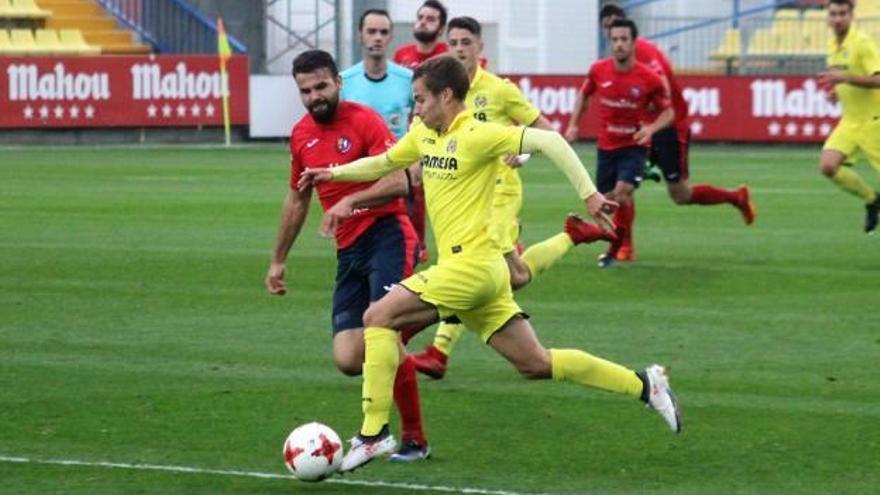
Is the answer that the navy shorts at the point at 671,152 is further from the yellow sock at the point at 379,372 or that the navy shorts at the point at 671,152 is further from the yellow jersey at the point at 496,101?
the yellow sock at the point at 379,372

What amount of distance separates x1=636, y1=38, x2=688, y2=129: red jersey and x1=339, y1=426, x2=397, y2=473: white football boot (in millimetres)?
9486

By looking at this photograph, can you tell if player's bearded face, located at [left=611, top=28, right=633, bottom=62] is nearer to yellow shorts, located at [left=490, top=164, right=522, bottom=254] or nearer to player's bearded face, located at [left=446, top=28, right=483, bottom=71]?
player's bearded face, located at [left=446, top=28, right=483, bottom=71]

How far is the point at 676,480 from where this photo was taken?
8875mm

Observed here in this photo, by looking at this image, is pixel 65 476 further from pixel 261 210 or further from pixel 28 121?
pixel 28 121

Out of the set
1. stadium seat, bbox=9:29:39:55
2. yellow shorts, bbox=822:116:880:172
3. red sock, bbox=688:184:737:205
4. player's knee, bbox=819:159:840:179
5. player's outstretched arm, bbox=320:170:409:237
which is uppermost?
player's outstretched arm, bbox=320:170:409:237

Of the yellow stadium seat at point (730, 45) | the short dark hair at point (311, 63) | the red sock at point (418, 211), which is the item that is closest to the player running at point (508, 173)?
the red sock at point (418, 211)

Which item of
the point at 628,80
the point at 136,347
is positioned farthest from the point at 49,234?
the point at 136,347

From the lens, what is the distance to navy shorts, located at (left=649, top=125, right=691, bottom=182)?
18.9 m

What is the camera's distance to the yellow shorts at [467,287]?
8984 millimetres

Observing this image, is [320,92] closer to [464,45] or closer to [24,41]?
[464,45]

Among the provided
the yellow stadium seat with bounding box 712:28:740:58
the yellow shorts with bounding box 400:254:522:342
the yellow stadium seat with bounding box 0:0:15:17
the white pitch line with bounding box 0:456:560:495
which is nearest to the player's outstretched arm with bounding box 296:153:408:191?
the yellow shorts with bounding box 400:254:522:342

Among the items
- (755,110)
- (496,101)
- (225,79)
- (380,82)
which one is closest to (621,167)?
(496,101)

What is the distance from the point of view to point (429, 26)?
15.4 meters

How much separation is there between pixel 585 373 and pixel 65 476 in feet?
7.74
